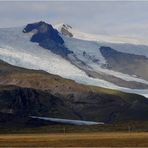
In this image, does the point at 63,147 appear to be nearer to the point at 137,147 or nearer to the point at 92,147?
the point at 92,147

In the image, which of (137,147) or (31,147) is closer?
(137,147)

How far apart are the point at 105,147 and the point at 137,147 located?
247 inches

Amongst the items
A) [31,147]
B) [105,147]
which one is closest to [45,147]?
[31,147]

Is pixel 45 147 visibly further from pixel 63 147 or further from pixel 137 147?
pixel 137 147

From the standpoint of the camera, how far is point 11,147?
10375 cm

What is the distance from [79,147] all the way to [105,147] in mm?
3992

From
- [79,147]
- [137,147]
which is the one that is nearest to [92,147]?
[79,147]

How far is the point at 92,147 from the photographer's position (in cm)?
10025

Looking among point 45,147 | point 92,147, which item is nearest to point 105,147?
point 92,147

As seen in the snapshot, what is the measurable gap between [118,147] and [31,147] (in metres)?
14.7

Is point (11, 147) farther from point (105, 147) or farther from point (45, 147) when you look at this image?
point (105, 147)

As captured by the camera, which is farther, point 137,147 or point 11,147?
point 11,147

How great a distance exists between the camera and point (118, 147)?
97688 millimetres

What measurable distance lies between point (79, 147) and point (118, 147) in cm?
633
